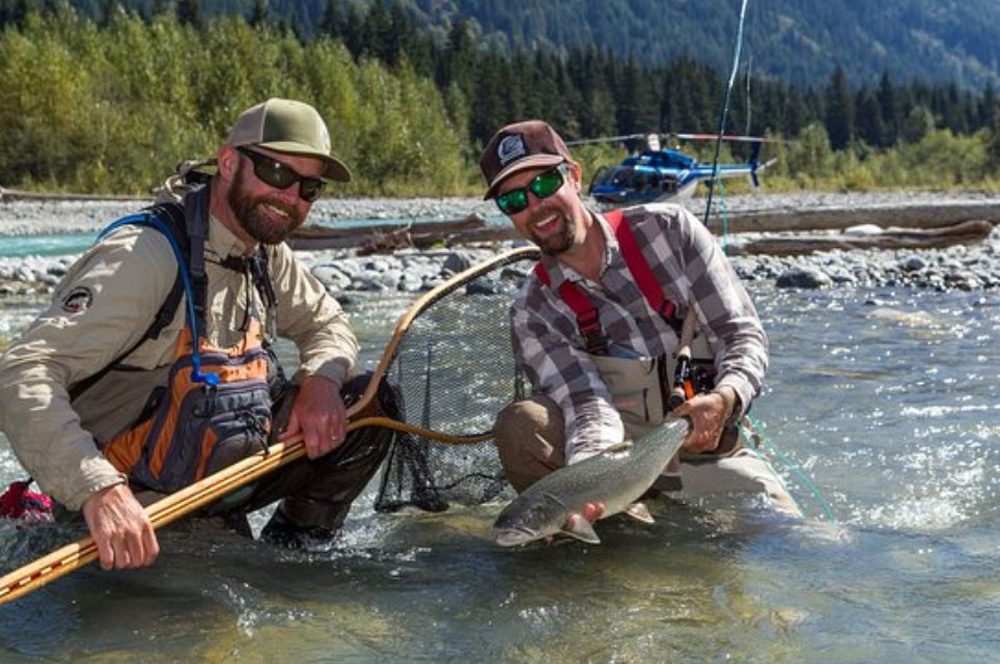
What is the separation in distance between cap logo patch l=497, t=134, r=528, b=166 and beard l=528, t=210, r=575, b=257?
0.73ft

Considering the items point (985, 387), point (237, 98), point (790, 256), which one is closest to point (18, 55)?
point (237, 98)

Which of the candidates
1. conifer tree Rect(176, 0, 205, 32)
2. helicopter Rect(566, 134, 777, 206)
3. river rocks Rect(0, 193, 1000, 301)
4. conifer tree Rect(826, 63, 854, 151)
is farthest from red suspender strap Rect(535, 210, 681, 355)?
conifer tree Rect(826, 63, 854, 151)

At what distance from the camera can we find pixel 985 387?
7938 mm

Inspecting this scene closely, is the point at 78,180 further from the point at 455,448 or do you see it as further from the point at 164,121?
the point at 455,448

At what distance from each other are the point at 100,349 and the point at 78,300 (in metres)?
0.16

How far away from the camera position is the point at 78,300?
3607 mm

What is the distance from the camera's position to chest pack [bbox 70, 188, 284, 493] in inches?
152

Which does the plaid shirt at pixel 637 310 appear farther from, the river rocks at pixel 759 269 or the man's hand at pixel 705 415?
the river rocks at pixel 759 269

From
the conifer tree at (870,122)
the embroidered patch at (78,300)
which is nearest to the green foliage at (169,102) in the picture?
the embroidered patch at (78,300)

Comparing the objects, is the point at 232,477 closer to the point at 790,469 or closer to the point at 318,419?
the point at 318,419

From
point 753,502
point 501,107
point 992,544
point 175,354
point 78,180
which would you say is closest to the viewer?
point 175,354

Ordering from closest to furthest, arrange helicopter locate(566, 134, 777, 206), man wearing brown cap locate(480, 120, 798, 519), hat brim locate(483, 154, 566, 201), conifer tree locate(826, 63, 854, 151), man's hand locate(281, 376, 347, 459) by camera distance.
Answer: man's hand locate(281, 376, 347, 459) → hat brim locate(483, 154, 566, 201) → man wearing brown cap locate(480, 120, 798, 519) → helicopter locate(566, 134, 777, 206) → conifer tree locate(826, 63, 854, 151)

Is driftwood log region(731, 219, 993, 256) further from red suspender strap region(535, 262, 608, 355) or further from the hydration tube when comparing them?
the hydration tube

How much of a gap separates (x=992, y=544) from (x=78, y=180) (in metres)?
42.6
